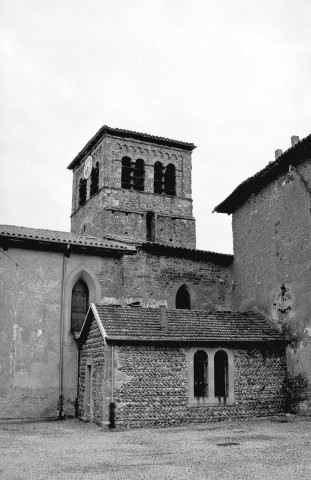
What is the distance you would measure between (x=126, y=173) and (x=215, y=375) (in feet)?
54.6

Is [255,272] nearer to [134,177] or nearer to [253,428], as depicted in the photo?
[253,428]

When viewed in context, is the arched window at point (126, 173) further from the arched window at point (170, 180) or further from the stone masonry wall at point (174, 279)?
the stone masonry wall at point (174, 279)

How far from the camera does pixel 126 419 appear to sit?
1470 centimetres

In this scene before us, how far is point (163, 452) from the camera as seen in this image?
10633mm

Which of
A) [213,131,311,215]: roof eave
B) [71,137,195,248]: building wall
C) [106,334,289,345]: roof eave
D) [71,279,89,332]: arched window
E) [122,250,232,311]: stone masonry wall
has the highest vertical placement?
[71,137,195,248]: building wall

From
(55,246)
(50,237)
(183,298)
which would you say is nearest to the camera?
(55,246)

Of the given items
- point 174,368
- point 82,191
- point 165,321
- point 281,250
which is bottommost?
point 174,368

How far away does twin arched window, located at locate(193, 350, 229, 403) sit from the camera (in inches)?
632

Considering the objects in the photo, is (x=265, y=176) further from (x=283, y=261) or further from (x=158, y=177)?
(x=158, y=177)

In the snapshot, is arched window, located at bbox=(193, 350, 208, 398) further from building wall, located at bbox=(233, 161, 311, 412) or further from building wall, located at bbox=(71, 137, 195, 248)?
building wall, located at bbox=(71, 137, 195, 248)

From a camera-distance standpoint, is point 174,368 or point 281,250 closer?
point 174,368

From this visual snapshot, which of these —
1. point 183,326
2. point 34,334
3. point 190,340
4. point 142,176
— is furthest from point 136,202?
point 190,340

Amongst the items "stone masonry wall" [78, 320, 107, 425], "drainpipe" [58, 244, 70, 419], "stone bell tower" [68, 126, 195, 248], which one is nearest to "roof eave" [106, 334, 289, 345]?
"stone masonry wall" [78, 320, 107, 425]

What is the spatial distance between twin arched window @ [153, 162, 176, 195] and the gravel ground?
1793 centimetres
